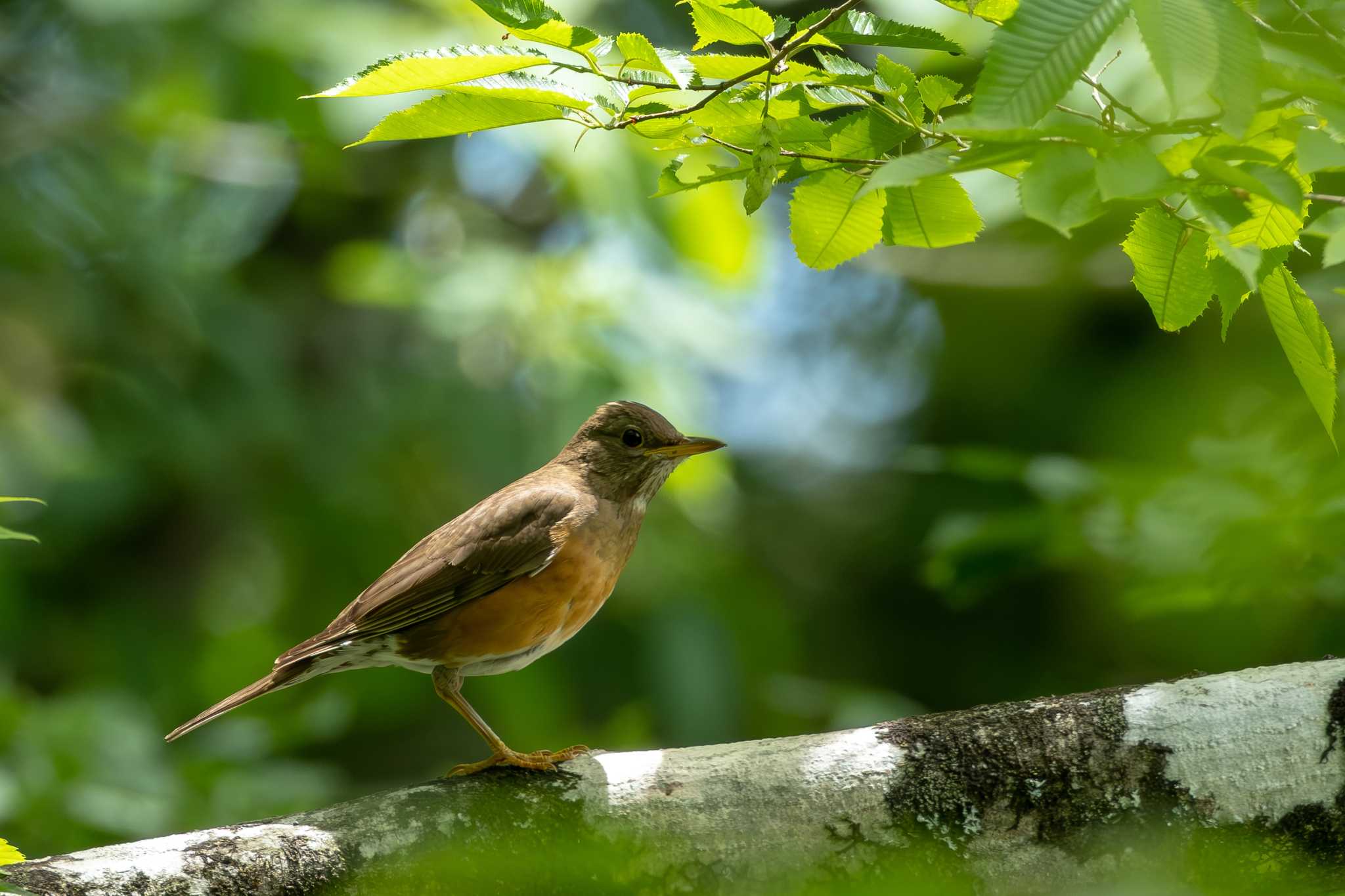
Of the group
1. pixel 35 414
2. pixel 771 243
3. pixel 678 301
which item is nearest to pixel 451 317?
pixel 678 301

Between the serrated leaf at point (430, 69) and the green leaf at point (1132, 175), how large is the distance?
96cm

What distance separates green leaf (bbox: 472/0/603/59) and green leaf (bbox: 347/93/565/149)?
0.39 ft

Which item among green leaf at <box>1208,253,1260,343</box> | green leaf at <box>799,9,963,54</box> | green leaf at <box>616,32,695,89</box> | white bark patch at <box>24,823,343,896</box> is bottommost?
white bark patch at <box>24,823,343,896</box>

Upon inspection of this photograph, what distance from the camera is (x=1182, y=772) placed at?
9.02 ft

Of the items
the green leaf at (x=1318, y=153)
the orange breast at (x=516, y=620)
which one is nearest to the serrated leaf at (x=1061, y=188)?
the green leaf at (x=1318, y=153)

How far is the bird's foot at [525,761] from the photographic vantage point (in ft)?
11.1

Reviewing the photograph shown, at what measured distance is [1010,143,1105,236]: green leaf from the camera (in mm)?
1799

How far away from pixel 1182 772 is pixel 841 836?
0.75 m

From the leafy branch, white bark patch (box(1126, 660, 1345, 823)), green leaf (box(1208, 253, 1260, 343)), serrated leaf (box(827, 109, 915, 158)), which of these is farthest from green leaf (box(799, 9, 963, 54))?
white bark patch (box(1126, 660, 1345, 823))

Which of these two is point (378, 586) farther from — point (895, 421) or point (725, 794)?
point (895, 421)

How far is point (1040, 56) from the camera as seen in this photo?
1.75m

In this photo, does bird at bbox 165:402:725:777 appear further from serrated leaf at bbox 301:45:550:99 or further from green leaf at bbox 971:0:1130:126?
green leaf at bbox 971:0:1130:126

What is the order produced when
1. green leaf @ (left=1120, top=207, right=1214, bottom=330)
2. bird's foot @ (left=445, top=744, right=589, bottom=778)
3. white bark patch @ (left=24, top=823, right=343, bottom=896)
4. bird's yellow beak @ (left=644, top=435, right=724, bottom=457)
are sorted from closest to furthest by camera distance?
1. green leaf @ (left=1120, top=207, right=1214, bottom=330)
2. white bark patch @ (left=24, top=823, right=343, bottom=896)
3. bird's foot @ (left=445, top=744, right=589, bottom=778)
4. bird's yellow beak @ (left=644, top=435, right=724, bottom=457)

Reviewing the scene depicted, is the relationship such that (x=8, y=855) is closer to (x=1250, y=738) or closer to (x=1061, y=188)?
(x=1061, y=188)
